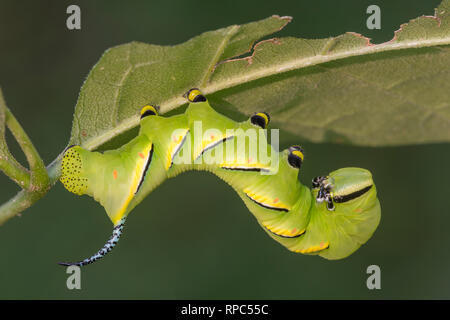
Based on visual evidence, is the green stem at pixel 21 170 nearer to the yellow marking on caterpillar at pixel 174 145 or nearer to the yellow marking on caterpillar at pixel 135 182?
the yellow marking on caterpillar at pixel 135 182

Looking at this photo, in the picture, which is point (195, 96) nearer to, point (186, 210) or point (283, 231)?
point (283, 231)

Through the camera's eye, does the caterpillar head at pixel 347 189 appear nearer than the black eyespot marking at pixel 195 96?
No

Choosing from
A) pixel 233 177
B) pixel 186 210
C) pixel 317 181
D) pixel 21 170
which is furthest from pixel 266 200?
pixel 186 210

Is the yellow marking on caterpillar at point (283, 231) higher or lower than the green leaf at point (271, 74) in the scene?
lower

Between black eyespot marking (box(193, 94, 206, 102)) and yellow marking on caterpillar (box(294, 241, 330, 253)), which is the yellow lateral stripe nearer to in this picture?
black eyespot marking (box(193, 94, 206, 102))

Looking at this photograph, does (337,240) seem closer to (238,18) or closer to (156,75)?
(156,75)

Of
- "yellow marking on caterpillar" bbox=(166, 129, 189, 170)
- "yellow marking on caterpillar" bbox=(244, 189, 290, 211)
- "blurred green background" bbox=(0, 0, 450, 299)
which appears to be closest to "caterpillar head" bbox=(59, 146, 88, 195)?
"yellow marking on caterpillar" bbox=(166, 129, 189, 170)

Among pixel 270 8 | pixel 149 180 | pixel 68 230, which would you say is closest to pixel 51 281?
pixel 68 230

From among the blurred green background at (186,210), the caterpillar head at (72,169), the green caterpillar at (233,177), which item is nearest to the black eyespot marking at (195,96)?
the green caterpillar at (233,177)
